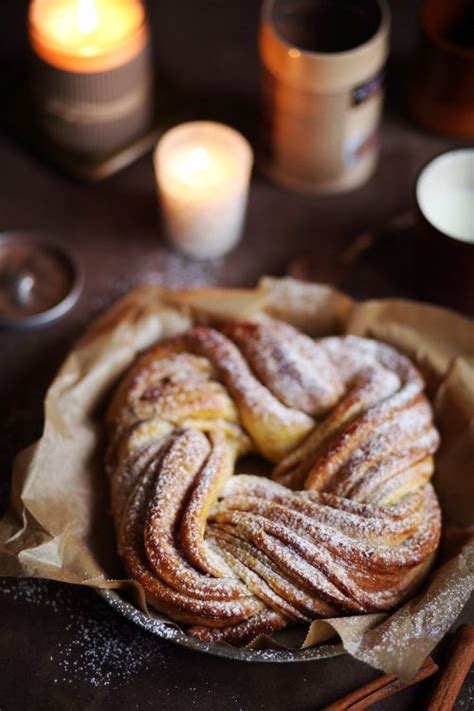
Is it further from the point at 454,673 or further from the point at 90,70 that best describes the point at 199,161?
the point at 454,673

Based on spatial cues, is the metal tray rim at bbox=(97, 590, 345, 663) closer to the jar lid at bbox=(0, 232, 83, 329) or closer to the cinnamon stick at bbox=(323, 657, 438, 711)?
the cinnamon stick at bbox=(323, 657, 438, 711)

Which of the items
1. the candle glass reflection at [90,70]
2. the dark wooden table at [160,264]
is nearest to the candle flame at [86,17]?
the candle glass reflection at [90,70]

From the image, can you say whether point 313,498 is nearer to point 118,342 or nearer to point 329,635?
point 329,635

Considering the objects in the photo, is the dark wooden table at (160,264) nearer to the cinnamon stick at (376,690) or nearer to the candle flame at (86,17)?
the cinnamon stick at (376,690)

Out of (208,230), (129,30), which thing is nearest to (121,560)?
(208,230)

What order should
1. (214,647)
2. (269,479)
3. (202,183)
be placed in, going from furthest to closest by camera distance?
(202,183) → (269,479) → (214,647)

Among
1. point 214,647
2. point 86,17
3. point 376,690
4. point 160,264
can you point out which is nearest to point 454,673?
point 376,690

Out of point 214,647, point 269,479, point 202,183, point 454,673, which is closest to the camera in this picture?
point 214,647
